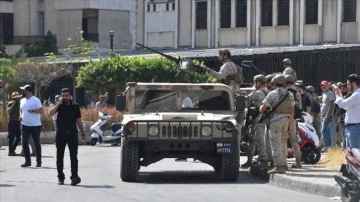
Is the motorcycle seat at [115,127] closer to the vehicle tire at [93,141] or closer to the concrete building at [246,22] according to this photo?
the vehicle tire at [93,141]

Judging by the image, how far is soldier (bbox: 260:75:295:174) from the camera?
60.8 feet

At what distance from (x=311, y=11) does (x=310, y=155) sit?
34.1 m

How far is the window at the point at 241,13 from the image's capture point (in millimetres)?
58581

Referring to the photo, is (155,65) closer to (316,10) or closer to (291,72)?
(316,10)

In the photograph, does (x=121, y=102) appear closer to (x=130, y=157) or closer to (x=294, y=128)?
(x=130, y=157)

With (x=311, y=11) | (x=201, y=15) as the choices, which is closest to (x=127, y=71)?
(x=311, y=11)

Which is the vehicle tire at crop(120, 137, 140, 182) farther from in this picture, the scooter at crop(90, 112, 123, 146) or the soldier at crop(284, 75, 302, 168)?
the scooter at crop(90, 112, 123, 146)

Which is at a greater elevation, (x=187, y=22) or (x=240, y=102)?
(x=187, y=22)

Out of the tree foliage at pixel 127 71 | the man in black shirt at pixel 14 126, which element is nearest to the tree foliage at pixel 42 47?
the tree foliage at pixel 127 71

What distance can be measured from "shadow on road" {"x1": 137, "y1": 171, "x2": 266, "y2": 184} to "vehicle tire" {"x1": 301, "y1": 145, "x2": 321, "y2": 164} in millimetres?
1318

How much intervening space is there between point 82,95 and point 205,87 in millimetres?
35737

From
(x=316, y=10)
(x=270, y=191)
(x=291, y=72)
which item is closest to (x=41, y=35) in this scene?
(x=316, y=10)

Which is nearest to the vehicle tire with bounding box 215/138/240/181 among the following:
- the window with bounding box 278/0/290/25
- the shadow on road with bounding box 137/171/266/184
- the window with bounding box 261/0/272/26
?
the shadow on road with bounding box 137/171/266/184

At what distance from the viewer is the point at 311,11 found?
54.7m
